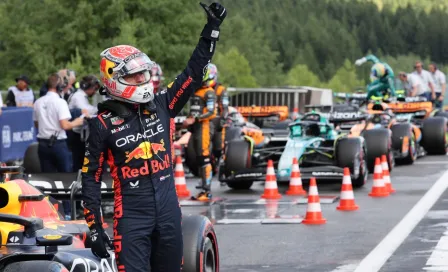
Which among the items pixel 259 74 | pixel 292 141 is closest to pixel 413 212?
pixel 292 141

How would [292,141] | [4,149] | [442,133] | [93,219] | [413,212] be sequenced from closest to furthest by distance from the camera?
[93,219] → [413,212] → [292,141] → [4,149] → [442,133]

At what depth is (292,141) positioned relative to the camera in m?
20.2

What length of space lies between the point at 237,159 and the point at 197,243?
413 inches

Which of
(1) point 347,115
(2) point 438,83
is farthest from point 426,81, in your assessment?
(1) point 347,115

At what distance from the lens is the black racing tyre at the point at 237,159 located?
1978 cm

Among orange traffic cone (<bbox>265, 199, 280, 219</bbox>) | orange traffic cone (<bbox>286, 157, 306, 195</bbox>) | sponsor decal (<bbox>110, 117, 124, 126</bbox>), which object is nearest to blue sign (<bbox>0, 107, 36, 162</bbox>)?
orange traffic cone (<bbox>286, 157, 306, 195</bbox>)

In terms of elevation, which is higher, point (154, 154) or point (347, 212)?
point (154, 154)

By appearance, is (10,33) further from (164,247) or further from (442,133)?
(164,247)

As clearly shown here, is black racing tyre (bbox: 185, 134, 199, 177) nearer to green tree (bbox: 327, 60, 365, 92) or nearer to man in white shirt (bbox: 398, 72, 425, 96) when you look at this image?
man in white shirt (bbox: 398, 72, 425, 96)

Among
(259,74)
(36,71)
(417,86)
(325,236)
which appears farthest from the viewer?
(259,74)

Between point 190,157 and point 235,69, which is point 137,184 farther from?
point 235,69

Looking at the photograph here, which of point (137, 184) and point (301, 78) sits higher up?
point (137, 184)

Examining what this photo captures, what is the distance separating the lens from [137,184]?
27.2 feet

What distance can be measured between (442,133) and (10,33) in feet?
121
